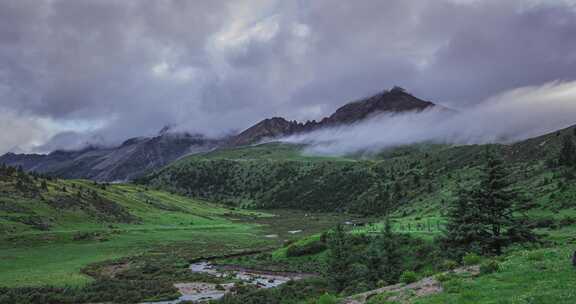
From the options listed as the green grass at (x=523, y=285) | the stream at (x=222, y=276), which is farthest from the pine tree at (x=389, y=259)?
the green grass at (x=523, y=285)

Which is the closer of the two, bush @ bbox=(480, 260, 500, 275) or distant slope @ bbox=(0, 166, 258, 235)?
bush @ bbox=(480, 260, 500, 275)

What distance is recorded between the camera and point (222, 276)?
69.4m

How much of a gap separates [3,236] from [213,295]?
6052 cm

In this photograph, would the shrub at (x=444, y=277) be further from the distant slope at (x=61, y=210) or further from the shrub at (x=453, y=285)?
the distant slope at (x=61, y=210)

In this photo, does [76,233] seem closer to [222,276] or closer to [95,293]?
[222,276]

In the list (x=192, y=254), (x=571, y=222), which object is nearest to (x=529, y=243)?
(x=571, y=222)

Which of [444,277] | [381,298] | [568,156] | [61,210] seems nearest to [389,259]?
[444,277]

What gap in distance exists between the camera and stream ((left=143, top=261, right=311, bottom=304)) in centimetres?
5600

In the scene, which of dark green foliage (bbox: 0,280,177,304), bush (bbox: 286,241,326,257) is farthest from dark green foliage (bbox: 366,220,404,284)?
bush (bbox: 286,241,326,257)

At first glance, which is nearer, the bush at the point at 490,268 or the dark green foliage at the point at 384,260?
the bush at the point at 490,268

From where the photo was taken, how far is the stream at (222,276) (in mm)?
56000

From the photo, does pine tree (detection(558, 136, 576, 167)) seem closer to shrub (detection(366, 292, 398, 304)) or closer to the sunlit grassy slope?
the sunlit grassy slope

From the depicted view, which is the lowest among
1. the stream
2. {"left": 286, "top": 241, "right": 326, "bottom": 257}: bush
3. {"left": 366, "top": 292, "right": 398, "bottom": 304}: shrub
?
the stream

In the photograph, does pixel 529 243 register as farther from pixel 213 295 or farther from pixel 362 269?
pixel 213 295
